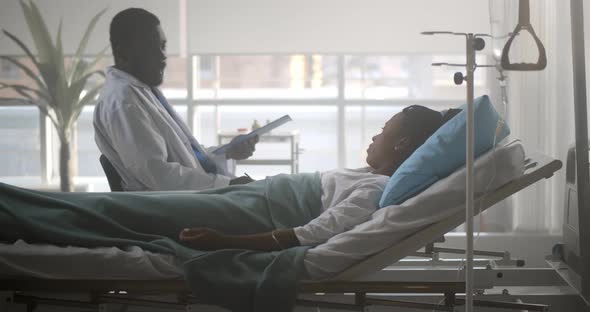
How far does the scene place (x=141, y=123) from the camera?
11.1 feet

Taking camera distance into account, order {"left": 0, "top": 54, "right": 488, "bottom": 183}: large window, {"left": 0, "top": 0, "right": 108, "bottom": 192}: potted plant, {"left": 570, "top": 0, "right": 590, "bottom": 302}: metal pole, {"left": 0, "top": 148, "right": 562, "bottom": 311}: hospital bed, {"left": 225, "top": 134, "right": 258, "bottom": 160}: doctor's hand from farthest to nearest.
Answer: {"left": 0, "top": 54, "right": 488, "bottom": 183}: large window, {"left": 0, "top": 0, "right": 108, "bottom": 192}: potted plant, {"left": 225, "top": 134, "right": 258, "bottom": 160}: doctor's hand, {"left": 570, "top": 0, "right": 590, "bottom": 302}: metal pole, {"left": 0, "top": 148, "right": 562, "bottom": 311}: hospital bed

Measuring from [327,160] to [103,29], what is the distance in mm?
6328

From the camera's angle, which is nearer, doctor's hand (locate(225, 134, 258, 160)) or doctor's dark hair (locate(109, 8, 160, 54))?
doctor's dark hair (locate(109, 8, 160, 54))

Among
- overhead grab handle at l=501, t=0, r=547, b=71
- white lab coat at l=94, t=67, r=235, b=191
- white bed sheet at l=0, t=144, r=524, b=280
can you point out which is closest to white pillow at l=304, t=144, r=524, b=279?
white bed sheet at l=0, t=144, r=524, b=280

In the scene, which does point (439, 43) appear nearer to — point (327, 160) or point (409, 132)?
point (409, 132)

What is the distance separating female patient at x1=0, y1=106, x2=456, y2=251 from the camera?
2.52 metres

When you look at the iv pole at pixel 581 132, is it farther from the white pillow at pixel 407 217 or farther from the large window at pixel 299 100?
the large window at pixel 299 100

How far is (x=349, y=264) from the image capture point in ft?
7.85

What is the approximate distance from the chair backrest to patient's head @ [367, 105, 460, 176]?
1.10 metres

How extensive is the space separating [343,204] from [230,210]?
382 mm

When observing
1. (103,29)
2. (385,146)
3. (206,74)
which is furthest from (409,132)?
(206,74)

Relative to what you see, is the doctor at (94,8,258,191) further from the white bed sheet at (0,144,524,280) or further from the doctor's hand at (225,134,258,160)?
the white bed sheet at (0,144,524,280)

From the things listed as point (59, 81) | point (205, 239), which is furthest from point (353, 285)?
point (59, 81)

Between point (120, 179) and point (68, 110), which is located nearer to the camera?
point (120, 179)
